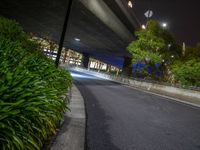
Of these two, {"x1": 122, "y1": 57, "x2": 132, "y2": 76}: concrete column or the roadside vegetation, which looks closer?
the roadside vegetation

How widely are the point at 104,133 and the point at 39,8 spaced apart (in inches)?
1044

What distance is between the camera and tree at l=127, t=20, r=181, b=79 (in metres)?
40.7

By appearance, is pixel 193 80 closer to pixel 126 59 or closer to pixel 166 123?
pixel 166 123

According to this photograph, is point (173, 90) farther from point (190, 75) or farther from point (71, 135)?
point (71, 135)

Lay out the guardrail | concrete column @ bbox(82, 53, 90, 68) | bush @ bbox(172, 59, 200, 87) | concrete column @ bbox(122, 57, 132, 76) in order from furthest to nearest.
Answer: concrete column @ bbox(82, 53, 90, 68) → concrete column @ bbox(122, 57, 132, 76) → bush @ bbox(172, 59, 200, 87) → the guardrail

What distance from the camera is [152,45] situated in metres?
41.0

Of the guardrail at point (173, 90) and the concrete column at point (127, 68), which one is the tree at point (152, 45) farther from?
the concrete column at point (127, 68)

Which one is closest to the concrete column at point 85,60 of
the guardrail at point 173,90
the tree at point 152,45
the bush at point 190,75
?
the tree at point 152,45

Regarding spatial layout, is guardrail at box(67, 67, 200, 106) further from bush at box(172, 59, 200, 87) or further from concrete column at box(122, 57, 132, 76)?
concrete column at box(122, 57, 132, 76)

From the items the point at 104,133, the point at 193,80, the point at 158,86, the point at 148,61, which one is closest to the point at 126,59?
the point at 148,61

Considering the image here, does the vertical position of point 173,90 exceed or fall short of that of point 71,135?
it exceeds it

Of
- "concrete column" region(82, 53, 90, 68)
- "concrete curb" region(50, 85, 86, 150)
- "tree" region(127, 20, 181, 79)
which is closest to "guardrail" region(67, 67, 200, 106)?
"tree" region(127, 20, 181, 79)

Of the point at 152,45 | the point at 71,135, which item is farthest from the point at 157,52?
the point at 71,135

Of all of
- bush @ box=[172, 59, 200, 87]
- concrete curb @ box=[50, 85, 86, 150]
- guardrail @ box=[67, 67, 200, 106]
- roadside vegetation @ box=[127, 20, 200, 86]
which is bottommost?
concrete curb @ box=[50, 85, 86, 150]
